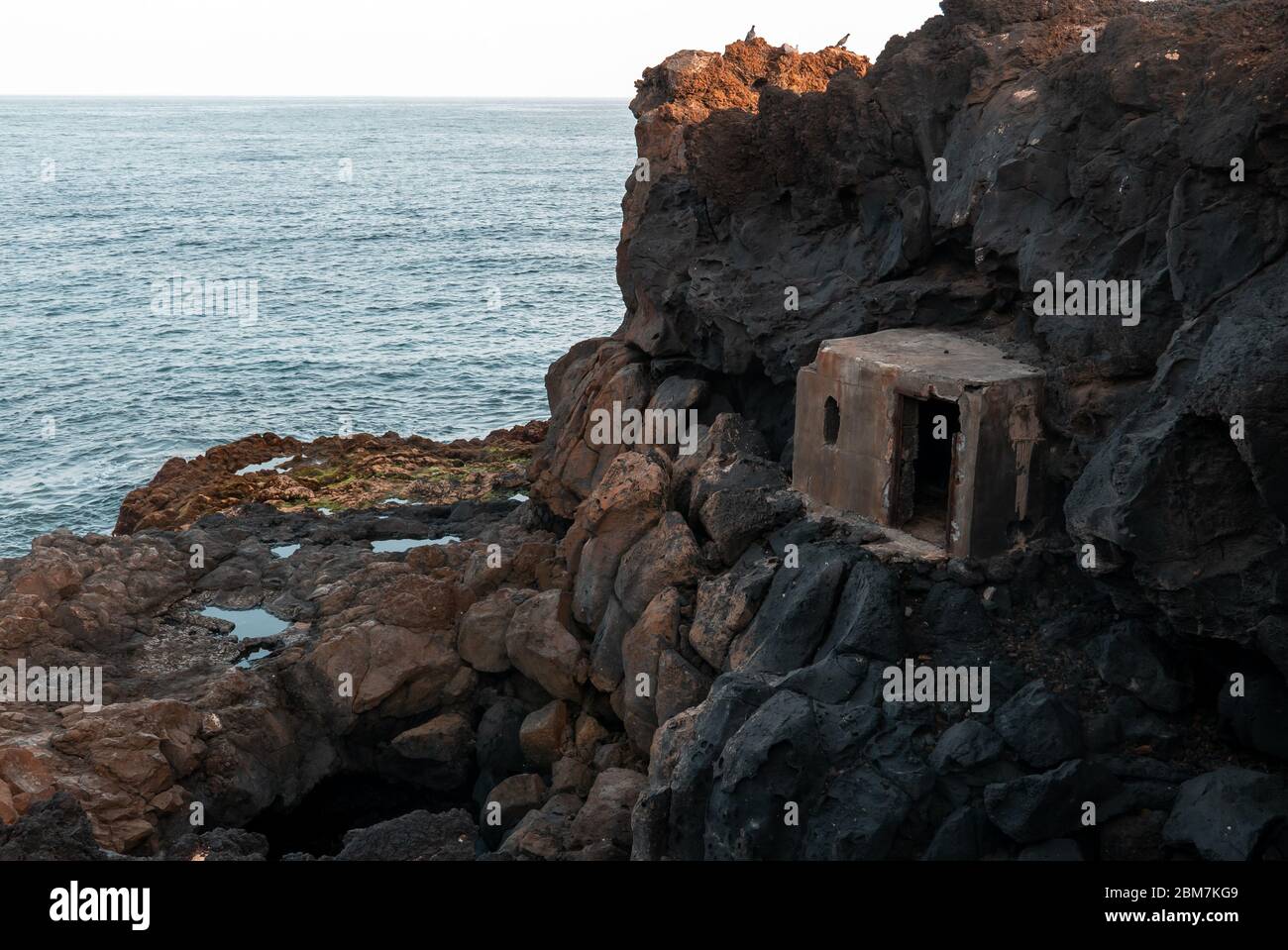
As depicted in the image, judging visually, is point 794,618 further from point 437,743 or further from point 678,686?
point 437,743

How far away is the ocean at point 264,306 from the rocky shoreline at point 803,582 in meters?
16.9

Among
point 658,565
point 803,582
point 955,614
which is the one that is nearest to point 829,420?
point 803,582

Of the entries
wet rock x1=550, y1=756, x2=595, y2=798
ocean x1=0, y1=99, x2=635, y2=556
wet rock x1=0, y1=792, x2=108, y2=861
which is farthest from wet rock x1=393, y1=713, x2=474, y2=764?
ocean x1=0, y1=99, x2=635, y2=556

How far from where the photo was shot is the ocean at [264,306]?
46.6m

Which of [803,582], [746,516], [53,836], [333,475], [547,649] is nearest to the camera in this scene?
[53,836]

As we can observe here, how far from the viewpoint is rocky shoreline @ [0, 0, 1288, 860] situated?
45.9ft

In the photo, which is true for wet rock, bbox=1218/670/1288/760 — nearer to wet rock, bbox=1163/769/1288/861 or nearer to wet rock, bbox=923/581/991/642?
wet rock, bbox=1163/769/1288/861

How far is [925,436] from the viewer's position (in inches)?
867

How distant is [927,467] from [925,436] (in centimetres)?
55

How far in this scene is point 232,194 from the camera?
110m

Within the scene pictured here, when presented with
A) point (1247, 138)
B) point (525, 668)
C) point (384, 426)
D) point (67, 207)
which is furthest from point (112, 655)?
point (67, 207)

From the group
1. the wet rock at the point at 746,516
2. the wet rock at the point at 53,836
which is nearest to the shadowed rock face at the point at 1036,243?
the wet rock at the point at 746,516

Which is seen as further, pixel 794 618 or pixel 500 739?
pixel 500 739

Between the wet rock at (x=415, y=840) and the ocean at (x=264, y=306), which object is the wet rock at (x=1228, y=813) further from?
the ocean at (x=264, y=306)
